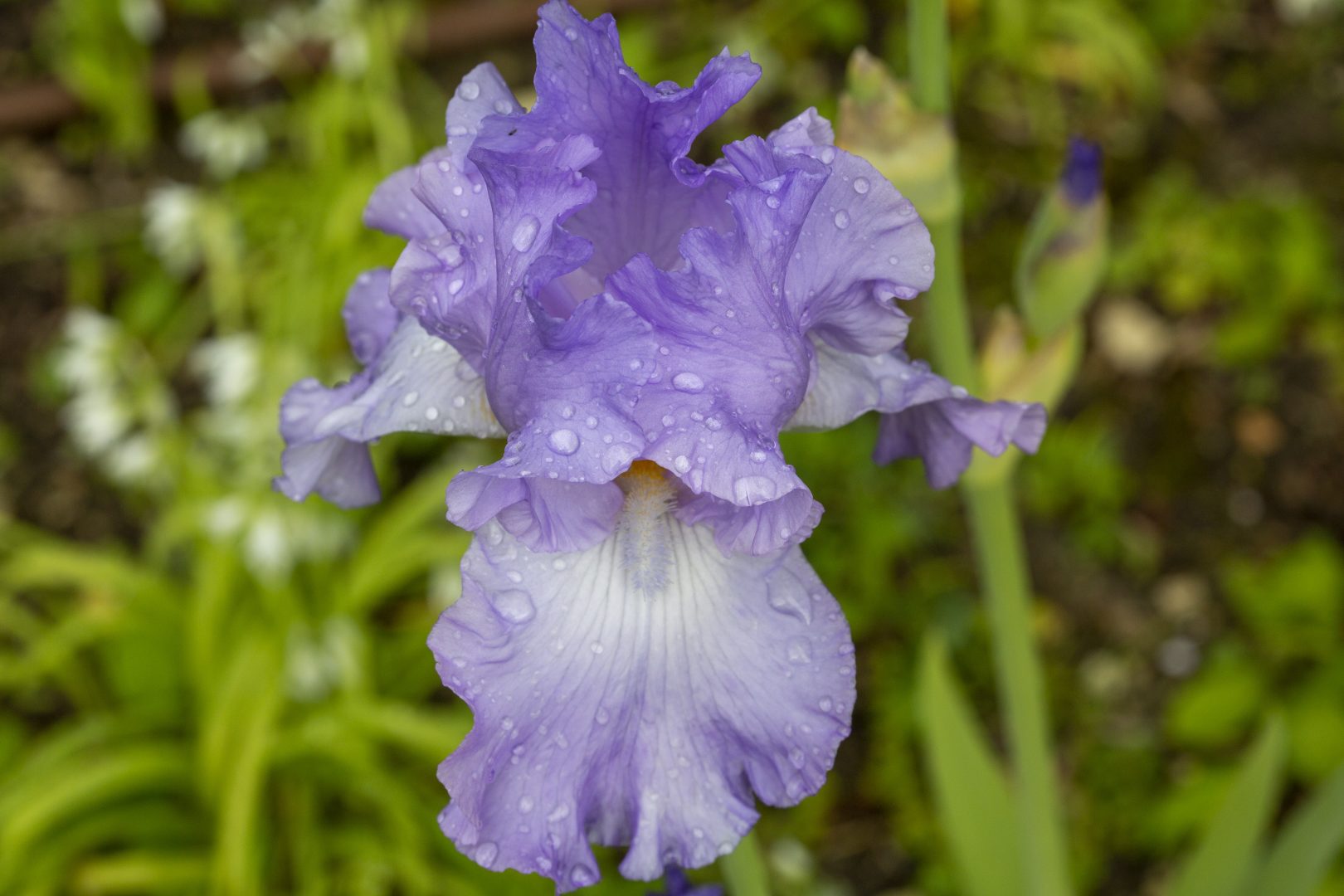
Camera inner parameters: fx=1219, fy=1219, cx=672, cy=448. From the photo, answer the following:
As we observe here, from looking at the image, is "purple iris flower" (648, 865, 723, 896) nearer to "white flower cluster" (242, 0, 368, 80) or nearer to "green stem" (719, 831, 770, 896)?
"green stem" (719, 831, 770, 896)

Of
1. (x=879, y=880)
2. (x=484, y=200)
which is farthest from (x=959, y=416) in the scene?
(x=879, y=880)

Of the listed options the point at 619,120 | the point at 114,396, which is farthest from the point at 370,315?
the point at 114,396

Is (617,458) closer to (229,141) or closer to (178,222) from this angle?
(178,222)

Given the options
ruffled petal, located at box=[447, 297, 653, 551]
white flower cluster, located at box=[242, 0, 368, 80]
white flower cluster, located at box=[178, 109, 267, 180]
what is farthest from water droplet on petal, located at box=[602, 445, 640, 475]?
white flower cluster, located at box=[178, 109, 267, 180]

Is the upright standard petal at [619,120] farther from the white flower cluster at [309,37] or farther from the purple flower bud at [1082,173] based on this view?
the white flower cluster at [309,37]

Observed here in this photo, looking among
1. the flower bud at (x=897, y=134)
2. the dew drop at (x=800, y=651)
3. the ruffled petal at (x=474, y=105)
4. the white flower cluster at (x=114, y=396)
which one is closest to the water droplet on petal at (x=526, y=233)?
the ruffled petal at (x=474, y=105)

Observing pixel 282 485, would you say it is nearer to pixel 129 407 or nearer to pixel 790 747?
pixel 790 747

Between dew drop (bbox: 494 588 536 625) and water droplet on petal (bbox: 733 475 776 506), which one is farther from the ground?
water droplet on petal (bbox: 733 475 776 506)
